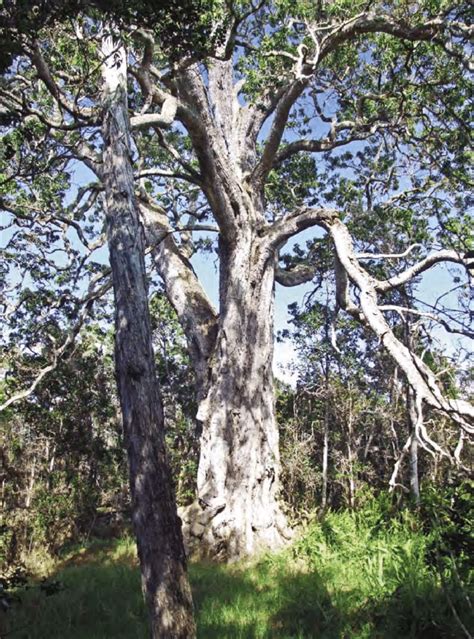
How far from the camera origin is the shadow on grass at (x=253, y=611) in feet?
16.1

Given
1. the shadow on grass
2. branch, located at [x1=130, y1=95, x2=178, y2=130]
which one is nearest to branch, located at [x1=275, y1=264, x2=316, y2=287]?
branch, located at [x1=130, y1=95, x2=178, y2=130]

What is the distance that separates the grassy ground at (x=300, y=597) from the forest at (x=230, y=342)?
0.13ft

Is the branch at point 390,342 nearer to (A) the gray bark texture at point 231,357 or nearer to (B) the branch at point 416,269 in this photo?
(B) the branch at point 416,269

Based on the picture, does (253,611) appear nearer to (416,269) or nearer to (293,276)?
(416,269)

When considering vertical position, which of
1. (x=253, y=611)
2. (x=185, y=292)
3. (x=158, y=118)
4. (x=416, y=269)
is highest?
(x=158, y=118)

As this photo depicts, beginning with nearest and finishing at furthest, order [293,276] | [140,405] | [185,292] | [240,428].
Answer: [140,405] → [240,428] → [185,292] → [293,276]

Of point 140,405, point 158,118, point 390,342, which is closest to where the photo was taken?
point 140,405

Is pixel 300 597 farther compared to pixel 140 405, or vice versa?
pixel 300 597

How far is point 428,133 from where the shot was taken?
944cm

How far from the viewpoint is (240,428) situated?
859 centimetres

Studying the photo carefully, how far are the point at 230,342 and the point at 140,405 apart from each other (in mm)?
4631

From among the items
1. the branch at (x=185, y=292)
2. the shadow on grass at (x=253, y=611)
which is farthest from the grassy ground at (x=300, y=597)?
the branch at (x=185, y=292)

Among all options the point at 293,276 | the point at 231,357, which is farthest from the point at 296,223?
the point at 231,357

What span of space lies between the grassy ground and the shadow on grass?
0.04 feet
